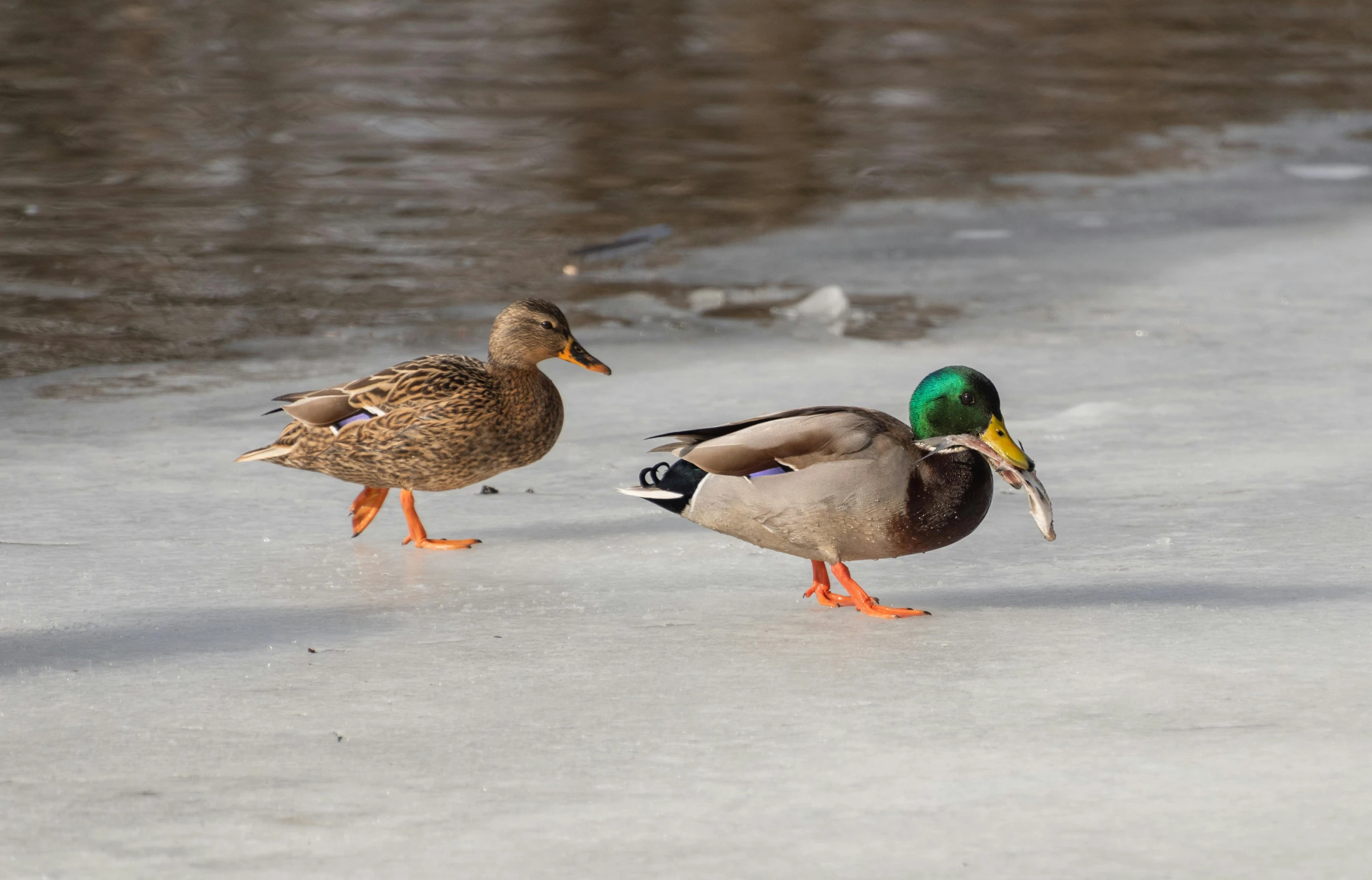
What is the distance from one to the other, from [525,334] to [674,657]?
150 centimetres

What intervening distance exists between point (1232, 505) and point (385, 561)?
2.30m

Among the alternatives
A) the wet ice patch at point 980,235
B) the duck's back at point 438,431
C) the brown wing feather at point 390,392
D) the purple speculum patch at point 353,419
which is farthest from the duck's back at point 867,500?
the wet ice patch at point 980,235

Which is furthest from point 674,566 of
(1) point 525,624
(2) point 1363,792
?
(2) point 1363,792

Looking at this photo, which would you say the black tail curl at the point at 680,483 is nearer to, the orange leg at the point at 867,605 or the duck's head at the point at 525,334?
the orange leg at the point at 867,605

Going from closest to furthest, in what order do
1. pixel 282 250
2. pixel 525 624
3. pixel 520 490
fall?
pixel 525 624 < pixel 520 490 < pixel 282 250

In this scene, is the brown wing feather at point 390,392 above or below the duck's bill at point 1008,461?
below

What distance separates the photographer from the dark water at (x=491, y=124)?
9172mm

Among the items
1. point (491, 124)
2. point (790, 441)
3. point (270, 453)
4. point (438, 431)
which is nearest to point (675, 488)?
point (790, 441)

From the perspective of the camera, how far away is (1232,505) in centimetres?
525

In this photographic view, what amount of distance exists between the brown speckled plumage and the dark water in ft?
8.70

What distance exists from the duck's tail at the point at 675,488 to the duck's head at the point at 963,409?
52 cm

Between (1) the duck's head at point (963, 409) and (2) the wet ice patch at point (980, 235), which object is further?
(2) the wet ice patch at point (980, 235)

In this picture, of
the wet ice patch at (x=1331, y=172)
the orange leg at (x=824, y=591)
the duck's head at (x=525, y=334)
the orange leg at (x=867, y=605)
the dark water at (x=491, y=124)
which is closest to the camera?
the orange leg at (x=867, y=605)

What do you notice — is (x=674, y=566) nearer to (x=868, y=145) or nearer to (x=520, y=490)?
(x=520, y=490)
